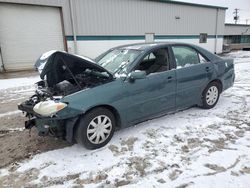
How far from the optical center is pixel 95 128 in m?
3.53

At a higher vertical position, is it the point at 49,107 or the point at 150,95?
the point at 49,107

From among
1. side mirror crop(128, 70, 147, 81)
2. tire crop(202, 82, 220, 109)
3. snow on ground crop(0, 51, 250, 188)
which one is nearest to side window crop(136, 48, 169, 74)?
side mirror crop(128, 70, 147, 81)

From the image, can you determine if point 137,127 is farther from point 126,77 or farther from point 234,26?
point 234,26

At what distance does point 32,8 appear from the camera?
45.3 ft

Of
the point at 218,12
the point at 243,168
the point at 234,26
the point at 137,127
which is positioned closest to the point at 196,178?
the point at 243,168

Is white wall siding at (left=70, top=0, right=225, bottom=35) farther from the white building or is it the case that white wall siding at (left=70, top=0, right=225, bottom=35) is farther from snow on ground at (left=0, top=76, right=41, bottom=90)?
snow on ground at (left=0, top=76, right=41, bottom=90)

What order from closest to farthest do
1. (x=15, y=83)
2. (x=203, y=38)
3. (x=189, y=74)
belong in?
(x=189, y=74) → (x=15, y=83) → (x=203, y=38)

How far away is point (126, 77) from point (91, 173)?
1.57 metres

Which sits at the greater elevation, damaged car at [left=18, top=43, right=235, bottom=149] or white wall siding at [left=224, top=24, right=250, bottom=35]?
white wall siding at [left=224, top=24, right=250, bottom=35]

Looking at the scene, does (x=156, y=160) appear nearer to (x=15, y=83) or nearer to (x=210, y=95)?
(x=210, y=95)

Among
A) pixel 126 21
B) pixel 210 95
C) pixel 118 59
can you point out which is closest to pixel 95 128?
pixel 118 59

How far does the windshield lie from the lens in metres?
4.06

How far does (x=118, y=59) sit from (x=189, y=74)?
1.43m

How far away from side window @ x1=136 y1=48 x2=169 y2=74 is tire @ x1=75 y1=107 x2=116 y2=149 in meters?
1.12
